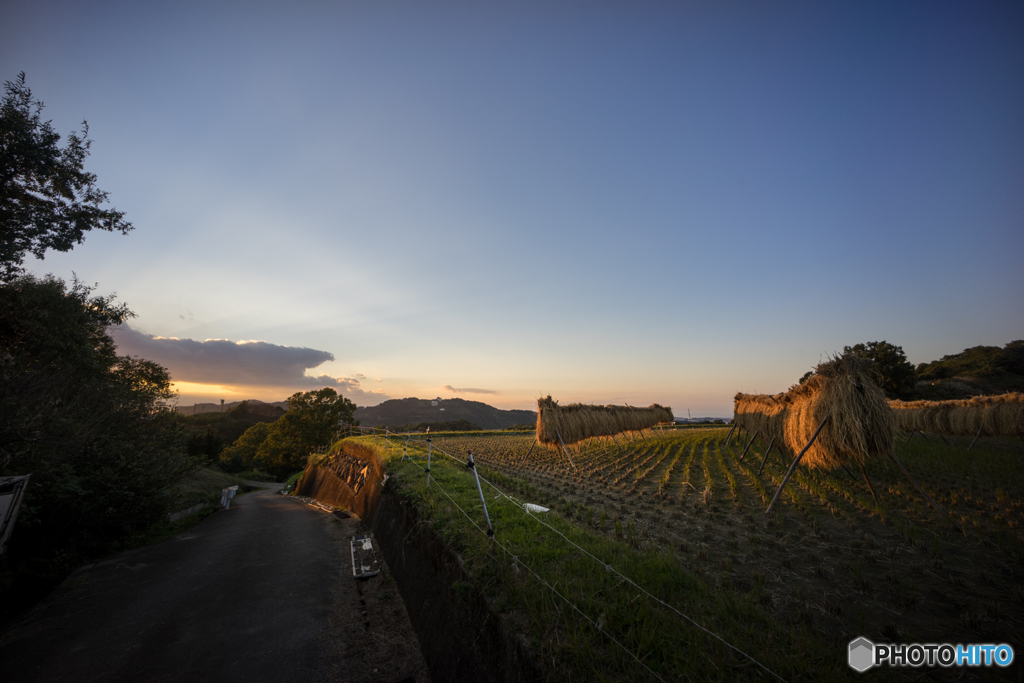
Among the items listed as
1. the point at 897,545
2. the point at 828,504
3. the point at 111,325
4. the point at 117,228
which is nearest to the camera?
the point at 897,545

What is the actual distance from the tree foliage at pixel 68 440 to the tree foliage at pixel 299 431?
2763 cm

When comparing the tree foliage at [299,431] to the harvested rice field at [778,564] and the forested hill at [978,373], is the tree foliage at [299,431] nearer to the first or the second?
the harvested rice field at [778,564]

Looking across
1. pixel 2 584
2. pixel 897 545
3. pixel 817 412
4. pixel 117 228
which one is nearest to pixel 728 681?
pixel 897 545

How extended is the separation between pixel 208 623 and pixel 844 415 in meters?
13.6

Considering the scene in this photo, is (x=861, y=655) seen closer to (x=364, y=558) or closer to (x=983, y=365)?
(x=364, y=558)

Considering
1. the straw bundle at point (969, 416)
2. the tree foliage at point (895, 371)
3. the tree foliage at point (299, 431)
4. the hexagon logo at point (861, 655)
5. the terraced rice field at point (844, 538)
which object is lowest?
the tree foliage at point (299, 431)

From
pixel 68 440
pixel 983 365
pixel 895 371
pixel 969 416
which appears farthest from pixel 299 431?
pixel 983 365

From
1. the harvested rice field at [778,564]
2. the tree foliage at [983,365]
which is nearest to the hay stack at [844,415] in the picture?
the harvested rice field at [778,564]

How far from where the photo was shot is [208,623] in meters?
5.67

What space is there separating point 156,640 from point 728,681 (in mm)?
7534

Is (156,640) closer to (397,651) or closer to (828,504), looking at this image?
(397,651)

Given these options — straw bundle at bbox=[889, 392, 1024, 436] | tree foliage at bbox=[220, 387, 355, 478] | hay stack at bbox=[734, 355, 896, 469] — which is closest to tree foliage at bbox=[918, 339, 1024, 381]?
straw bundle at bbox=[889, 392, 1024, 436]

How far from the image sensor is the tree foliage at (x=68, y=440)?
6.95 m

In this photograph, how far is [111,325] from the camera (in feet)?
56.3
